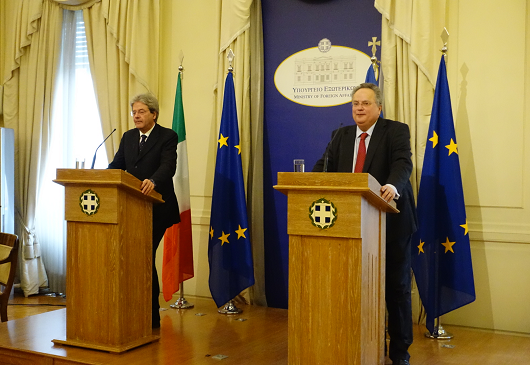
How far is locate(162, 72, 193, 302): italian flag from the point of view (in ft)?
15.9

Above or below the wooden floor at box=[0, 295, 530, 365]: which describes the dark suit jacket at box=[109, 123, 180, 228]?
above

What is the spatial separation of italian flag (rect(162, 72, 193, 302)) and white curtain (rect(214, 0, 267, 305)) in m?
0.56

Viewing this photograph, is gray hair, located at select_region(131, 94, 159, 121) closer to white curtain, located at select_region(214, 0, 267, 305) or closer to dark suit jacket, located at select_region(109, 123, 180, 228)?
dark suit jacket, located at select_region(109, 123, 180, 228)

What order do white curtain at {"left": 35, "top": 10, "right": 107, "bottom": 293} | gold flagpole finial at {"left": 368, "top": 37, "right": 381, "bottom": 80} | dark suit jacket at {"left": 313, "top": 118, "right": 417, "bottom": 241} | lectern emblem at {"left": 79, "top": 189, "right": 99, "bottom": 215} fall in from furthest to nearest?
white curtain at {"left": 35, "top": 10, "right": 107, "bottom": 293} < gold flagpole finial at {"left": 368, "top": 37, "right": 381, "bottom": 80} < lectern emblem at {"left": 79, "top": 189, "right": 99, "bottom": 215} < dark suit jacket at {"left": 313, "top": 118, "right": 417, "bottom": 241}

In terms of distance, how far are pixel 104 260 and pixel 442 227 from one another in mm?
2429

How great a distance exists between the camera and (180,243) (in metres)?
4.91

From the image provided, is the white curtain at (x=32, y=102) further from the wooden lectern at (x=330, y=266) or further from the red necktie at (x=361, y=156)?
the wooden lectern at (x=330, y=266)

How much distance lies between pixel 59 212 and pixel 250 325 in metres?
3.07

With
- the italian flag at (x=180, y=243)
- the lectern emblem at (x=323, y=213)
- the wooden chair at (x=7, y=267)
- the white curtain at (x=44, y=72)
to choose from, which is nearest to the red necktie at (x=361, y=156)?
the lectern emblem at (x=323, y=213)

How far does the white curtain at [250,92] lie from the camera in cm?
507

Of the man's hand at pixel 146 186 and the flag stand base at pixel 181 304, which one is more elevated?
the man's hand at pixel 146 186

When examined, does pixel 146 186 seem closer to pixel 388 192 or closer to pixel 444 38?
pixel 388 192

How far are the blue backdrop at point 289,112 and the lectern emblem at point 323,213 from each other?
94.6 inches

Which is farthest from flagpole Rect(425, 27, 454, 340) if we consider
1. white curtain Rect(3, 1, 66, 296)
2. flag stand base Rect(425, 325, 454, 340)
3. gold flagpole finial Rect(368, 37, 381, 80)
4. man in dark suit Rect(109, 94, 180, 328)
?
white curtain Rect(3, 1, 66, 296)
